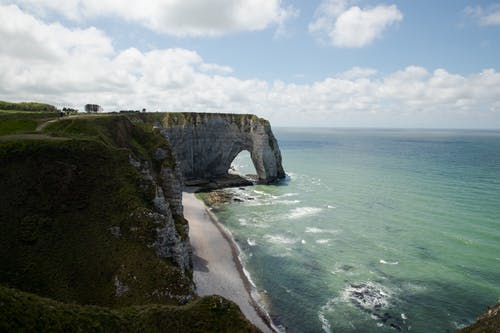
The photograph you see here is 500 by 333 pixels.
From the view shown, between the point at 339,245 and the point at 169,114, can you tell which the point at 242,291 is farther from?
the point at 169,114

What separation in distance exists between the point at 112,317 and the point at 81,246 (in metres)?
11.3

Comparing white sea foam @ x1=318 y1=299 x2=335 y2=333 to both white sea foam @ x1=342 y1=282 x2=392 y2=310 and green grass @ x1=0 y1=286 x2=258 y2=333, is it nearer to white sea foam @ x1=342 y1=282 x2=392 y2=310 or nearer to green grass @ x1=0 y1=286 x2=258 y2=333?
white sea foam @ x1=342 y1=282 x2=392 y2=310

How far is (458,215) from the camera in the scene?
68312mm

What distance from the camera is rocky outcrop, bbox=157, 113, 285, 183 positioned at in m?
101

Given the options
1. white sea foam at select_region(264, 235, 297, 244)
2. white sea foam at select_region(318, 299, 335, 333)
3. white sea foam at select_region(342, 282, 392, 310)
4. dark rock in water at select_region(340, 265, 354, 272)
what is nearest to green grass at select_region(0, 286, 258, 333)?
white sea foam at select_region(318, 299, 335, 333)

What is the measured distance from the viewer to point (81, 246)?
29500mm

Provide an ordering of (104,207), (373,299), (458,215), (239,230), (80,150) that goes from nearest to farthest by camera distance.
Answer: (104,207)
(80,150)
(373,299)
(239,230)
(458,215)

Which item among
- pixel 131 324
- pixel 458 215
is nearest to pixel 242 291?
pixel 131 324

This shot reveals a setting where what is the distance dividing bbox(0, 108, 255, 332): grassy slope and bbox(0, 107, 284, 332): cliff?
0.07 m

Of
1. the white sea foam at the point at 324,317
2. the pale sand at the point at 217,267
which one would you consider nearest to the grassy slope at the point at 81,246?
the pale sand at the point at 217,267

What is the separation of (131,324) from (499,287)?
1742 inches

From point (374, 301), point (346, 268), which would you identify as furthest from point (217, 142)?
point (374, 301)

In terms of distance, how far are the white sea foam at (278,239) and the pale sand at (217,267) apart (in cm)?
680

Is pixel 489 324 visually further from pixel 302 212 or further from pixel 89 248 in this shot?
pixel 302 212
